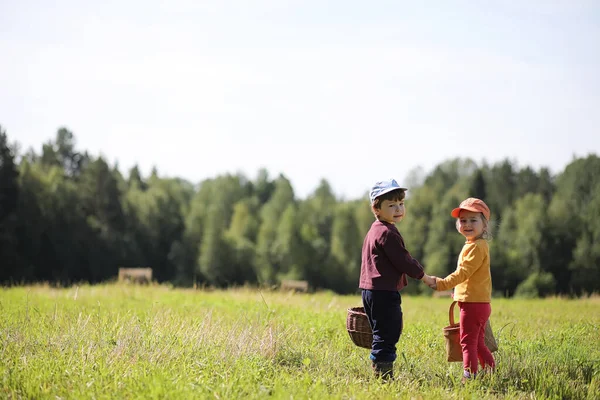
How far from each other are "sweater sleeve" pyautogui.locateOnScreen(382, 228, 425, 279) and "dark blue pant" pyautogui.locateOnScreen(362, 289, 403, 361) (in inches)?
12.5

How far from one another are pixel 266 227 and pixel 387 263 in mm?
59664

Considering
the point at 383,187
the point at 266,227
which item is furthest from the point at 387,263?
the point at 266,227

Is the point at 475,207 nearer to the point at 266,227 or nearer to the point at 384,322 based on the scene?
the point at 384,322

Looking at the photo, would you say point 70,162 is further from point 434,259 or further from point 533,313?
point 533,313

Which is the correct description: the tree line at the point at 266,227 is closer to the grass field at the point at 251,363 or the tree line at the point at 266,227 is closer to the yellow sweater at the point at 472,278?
the grass field at the point at 251,363

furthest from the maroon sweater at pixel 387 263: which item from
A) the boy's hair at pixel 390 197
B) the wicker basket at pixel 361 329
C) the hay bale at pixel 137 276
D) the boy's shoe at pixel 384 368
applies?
the hay bale at pixel 137 276

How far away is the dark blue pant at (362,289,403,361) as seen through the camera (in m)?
6.77

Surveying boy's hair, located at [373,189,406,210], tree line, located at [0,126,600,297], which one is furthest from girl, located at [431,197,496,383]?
tree line, located at [0,126,600,297]

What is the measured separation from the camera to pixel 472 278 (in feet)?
23.2

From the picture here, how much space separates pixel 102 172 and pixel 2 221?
1303 centimetres

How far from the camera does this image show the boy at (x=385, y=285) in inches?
267

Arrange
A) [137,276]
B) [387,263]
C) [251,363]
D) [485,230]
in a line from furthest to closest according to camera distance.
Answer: [137,276] → [485,230] → [387,263] → [251,363]

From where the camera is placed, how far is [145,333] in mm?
7750

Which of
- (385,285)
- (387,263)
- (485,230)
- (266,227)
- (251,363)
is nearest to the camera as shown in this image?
(251,363)
